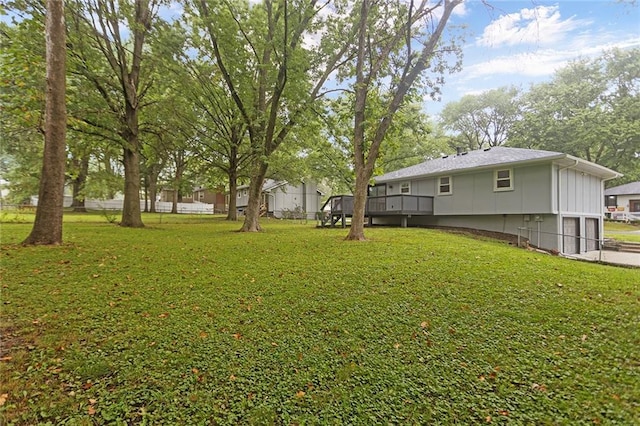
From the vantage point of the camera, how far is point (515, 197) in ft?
44.0

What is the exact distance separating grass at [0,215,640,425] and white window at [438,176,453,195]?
1078cm

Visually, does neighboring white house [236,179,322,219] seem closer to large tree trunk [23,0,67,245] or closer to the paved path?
the paved path

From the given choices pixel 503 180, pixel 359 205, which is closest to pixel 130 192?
pixel 359 205

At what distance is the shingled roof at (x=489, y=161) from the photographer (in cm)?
1238

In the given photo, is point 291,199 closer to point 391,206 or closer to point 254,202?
point 391,206

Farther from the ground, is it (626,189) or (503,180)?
(626,189)

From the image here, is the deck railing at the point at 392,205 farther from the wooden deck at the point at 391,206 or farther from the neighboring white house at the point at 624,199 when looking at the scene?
the neighboring white house at the point at 624,199

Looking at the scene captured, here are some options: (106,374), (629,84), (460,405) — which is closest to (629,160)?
(629,84)

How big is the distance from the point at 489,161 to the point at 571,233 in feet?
15.5

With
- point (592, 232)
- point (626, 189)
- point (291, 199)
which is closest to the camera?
point (592, 232)

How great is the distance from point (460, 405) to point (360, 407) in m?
0.86

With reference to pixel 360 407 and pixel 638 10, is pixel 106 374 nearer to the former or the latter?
pixel 360 407

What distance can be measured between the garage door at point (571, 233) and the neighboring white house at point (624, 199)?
23.2 metres

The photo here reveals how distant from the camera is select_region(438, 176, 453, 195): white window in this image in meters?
16.2
